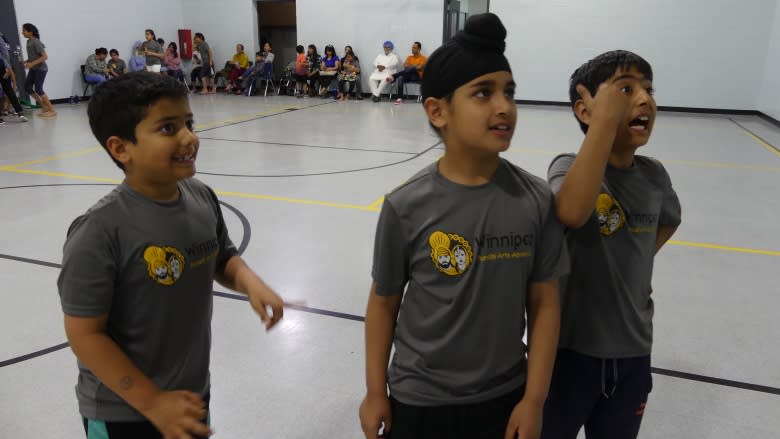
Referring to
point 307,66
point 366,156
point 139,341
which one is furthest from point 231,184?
point 307,66

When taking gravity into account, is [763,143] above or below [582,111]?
below

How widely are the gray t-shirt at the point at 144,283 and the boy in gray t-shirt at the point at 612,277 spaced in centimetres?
85

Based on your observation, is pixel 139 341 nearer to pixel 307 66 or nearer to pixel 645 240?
pixel 645 240

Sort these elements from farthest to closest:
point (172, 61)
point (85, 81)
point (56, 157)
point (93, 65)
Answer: point (172, 61), point (85, 81), point (93, 65), point (56, 157)

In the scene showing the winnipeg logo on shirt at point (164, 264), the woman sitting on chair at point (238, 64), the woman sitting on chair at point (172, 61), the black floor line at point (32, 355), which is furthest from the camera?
the woman sitting on chair at point (238, 64)

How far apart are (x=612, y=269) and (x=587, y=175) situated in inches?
13.4

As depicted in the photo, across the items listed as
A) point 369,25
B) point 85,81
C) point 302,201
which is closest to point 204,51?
point 85,81

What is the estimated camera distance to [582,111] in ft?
4.65

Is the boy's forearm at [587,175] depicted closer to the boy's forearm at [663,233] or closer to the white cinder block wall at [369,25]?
the boy's forearm at [663,233]

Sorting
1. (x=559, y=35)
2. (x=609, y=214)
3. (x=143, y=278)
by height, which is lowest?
(x=143, y=278)

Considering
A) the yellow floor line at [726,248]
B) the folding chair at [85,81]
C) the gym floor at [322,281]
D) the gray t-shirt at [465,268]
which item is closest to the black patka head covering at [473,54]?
the gray t-shirt at [465,268]

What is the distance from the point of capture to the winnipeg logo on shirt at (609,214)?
4.41 feet

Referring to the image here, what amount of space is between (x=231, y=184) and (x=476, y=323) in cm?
473

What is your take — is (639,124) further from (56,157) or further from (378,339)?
(56,157)
